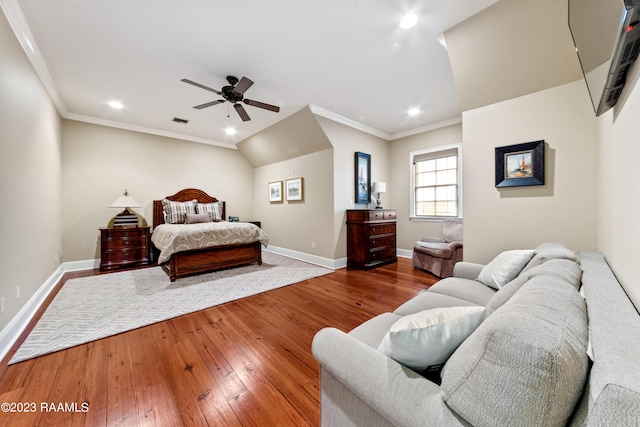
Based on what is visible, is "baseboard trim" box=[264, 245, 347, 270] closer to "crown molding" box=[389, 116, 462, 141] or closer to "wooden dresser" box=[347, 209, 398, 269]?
"wooden dresser" box=[347, 209, 398, 269]

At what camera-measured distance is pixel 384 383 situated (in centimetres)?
77

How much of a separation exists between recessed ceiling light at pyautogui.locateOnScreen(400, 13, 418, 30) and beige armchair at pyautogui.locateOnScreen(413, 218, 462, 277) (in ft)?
9.72

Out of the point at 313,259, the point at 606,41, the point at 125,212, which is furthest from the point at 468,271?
the point at 125,212

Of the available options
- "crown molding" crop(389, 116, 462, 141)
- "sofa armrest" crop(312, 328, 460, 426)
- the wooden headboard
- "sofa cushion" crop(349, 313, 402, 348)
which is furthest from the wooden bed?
"crown molding" crop(389, 116, 462, 141)

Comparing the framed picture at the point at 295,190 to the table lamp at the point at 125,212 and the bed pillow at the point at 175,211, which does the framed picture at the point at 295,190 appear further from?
the table lamp at the point at 125,212

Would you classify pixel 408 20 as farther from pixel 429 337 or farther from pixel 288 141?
pixel 288 141

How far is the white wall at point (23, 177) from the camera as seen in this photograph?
2037 mm

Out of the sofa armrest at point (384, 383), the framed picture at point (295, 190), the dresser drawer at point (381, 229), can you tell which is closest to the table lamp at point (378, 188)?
the dresser drawer at point (381, 229)

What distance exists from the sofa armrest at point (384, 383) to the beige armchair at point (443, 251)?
3.29 meters

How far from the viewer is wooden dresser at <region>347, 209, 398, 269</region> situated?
438cm

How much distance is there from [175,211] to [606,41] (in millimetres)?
6103

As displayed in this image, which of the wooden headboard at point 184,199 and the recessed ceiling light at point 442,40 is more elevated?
the recessed ceiling light at point 442,40

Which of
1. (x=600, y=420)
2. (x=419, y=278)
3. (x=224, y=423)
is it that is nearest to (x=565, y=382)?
(x=600, y=420)

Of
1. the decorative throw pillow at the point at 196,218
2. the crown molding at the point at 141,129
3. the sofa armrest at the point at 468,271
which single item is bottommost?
the sofa armrest at the point at 468,271
